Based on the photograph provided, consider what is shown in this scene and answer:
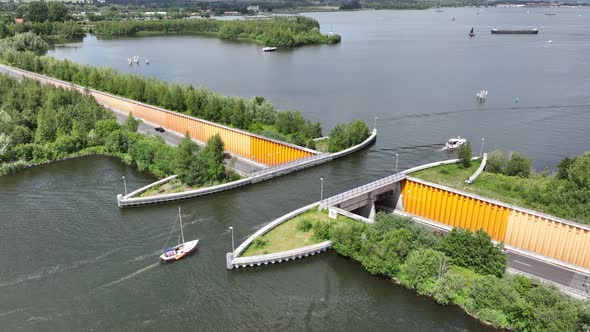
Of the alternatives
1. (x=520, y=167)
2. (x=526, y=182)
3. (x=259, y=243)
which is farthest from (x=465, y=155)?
(x=259, y=243)

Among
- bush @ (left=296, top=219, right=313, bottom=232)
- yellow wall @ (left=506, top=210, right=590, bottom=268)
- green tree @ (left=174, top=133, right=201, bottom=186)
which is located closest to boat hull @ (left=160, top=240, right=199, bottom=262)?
bush @ (left=296, top=219, right=313, bottom=232)

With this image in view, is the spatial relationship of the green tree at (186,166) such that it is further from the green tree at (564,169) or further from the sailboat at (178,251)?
the green tree at (564,169)

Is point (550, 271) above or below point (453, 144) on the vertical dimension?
below

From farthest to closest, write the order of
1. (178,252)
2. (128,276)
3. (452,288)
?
(178,252) < (128,276) < (452,288)

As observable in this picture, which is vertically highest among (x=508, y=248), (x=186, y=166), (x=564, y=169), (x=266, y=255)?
(x=564, y=169)

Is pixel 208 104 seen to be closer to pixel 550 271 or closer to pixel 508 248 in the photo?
pixel 508 248

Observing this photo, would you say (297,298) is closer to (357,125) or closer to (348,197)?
(348,197)
